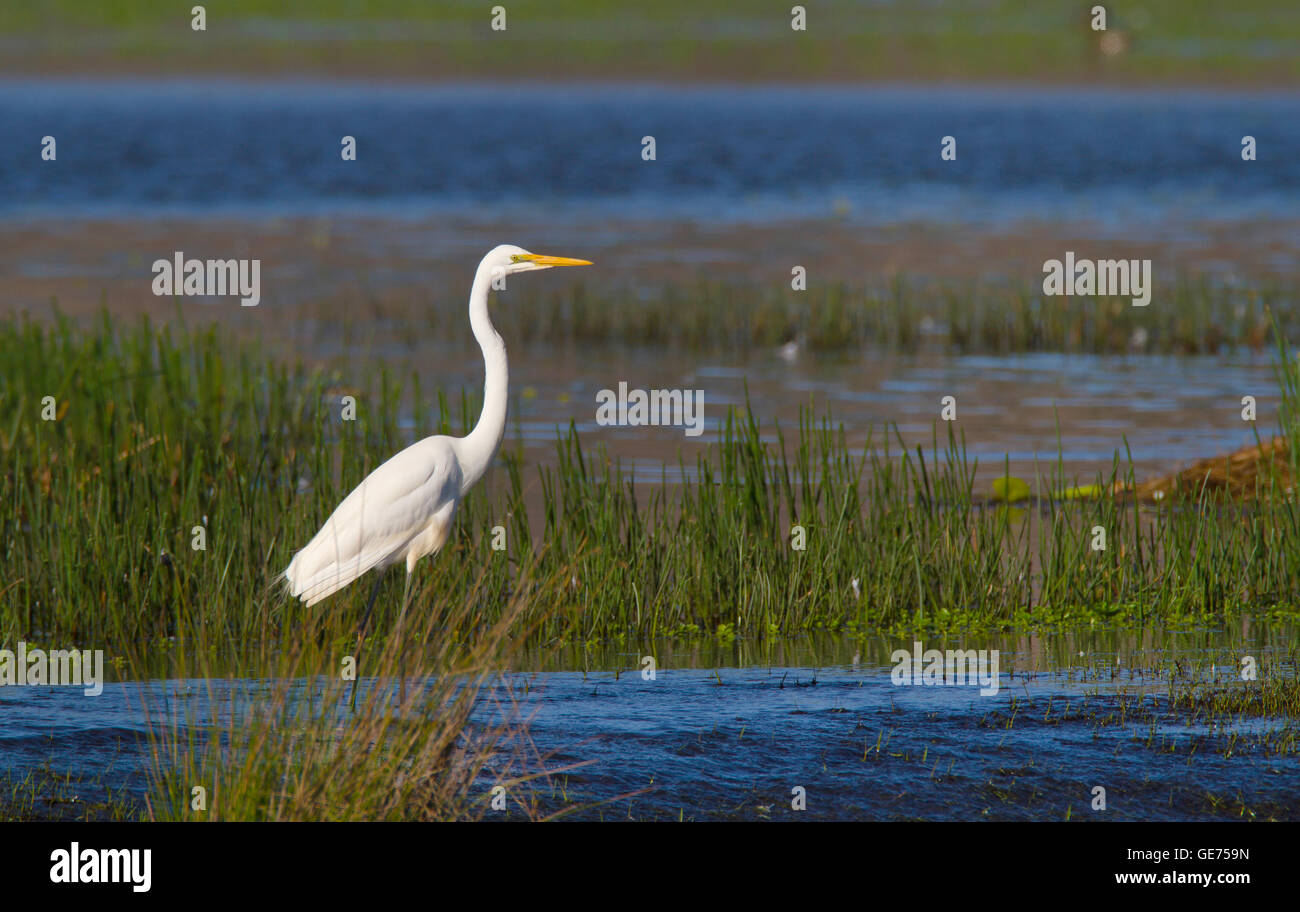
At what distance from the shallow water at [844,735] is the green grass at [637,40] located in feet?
318

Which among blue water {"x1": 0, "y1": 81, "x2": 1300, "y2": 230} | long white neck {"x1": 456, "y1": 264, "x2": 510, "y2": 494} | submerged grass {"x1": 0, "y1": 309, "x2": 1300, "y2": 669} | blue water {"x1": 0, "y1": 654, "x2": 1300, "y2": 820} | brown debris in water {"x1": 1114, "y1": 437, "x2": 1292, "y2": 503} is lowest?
blue water {"x1": 0, "y1": 654, "x2": 1300, "y2": 820}

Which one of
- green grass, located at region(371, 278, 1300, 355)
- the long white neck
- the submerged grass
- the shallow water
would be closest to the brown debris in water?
the submerged grass

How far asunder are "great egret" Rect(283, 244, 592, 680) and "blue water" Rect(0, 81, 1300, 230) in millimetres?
33214

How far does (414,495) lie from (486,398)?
0.60 metres

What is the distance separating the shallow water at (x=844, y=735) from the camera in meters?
7.69

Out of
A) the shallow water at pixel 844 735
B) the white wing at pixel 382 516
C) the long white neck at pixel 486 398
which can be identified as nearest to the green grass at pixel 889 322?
the shallow water at pixel 844 735

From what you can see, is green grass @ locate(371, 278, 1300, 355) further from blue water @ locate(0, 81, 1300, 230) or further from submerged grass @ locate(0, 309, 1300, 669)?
blue water @ locate(0, 81, 1300, 230)

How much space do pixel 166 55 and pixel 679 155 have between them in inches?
2739

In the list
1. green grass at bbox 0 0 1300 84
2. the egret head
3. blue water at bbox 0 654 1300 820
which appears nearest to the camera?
blue water at bbox 0 654 1300 820

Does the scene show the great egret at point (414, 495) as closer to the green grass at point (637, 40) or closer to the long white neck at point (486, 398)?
the long white neck at point (486, 398)

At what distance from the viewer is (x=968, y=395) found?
19766 mm

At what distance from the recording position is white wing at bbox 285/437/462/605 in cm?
899

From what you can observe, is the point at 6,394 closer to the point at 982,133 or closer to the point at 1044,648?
the point at 1044,648

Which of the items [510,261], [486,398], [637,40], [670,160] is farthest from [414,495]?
[637,40]
